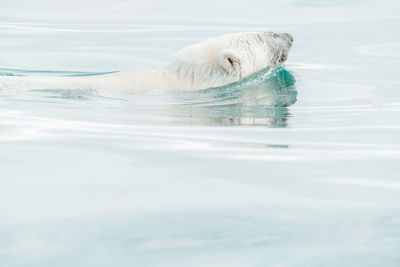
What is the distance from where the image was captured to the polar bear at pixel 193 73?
8.02 m

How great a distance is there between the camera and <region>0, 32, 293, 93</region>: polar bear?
316 inches

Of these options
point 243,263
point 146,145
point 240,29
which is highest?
point 240,29

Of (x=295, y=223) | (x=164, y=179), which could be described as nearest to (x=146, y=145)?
(x=164, y=179)

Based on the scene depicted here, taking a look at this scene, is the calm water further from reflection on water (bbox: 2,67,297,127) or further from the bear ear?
the bear ear

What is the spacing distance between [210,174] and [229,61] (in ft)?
13.9

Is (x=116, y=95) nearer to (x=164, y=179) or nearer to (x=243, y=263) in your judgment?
(x=164, y=179)

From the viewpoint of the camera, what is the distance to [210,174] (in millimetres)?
4547

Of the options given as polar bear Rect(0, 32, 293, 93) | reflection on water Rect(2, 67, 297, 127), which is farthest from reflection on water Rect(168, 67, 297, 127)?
polar bear Rect(0, 32, 293, 93)

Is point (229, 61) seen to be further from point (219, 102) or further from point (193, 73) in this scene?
point (219, 102)

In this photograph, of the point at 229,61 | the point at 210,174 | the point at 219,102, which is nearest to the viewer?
the point at 210,174

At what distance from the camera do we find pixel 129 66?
11.4m

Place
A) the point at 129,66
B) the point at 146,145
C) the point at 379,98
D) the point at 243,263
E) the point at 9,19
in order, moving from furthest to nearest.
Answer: the point at 9,19 → the point at 129,66 → the point at 379,98 → the point at 146,145 → the point at 243,263

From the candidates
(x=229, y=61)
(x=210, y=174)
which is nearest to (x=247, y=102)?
(x=229, y=61)

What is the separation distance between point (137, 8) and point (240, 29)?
366 cm
